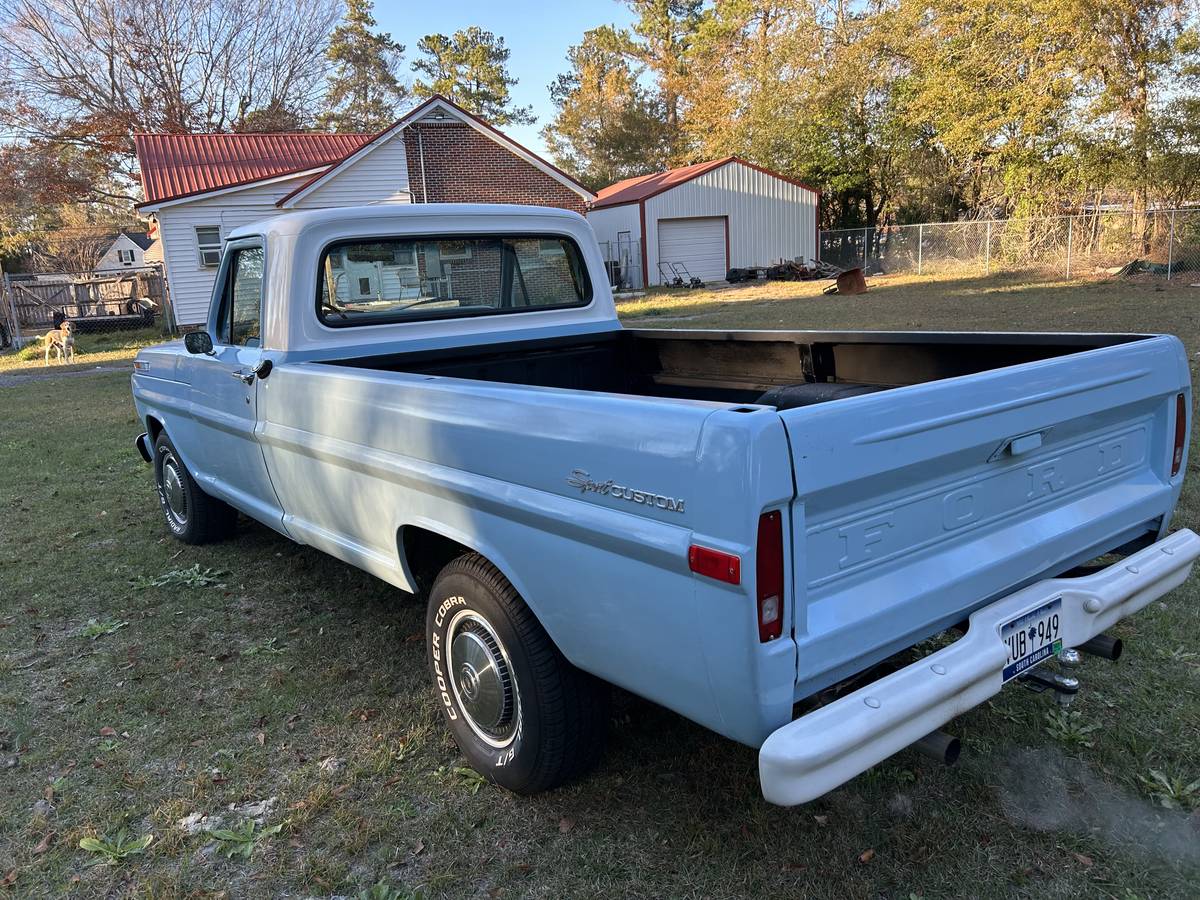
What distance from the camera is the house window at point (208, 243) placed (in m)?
22.0

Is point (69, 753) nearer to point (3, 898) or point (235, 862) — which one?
point (3, 898)

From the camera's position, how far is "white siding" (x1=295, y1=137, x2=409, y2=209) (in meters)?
22.2

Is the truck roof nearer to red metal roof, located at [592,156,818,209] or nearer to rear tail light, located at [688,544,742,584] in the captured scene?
rear tail light, located at [688,544,742,584]

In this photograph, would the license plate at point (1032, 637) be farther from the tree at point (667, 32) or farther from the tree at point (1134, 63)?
the tree at point (667, 32)

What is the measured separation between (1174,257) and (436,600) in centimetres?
2278

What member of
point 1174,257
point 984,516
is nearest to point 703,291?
point 1174,257

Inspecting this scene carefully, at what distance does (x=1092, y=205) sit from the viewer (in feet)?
87.8

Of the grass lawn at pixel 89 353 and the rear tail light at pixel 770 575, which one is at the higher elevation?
the rear tail light at pixel 770 575

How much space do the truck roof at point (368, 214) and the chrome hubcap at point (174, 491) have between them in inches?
67.9

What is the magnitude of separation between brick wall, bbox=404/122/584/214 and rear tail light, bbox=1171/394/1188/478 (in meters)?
21.2

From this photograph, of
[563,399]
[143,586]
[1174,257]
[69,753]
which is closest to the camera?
[563,399]

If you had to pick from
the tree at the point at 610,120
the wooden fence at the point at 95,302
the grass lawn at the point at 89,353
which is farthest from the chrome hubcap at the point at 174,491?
the tree at the point at 610,120

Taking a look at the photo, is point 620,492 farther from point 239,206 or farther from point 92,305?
point 92,305

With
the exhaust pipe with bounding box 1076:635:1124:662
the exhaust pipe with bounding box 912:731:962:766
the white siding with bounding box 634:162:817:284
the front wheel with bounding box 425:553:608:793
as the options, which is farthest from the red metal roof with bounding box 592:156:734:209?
the exhaust pipe with bounding box 912:731:962:766
